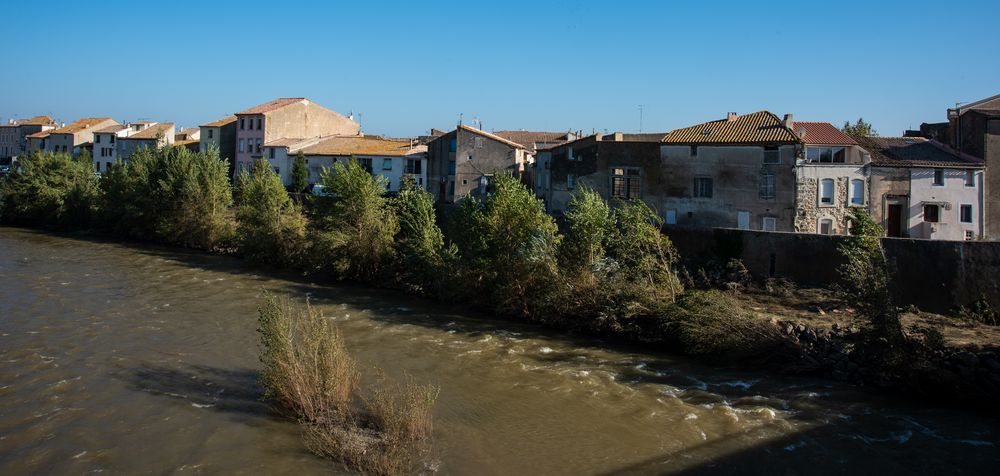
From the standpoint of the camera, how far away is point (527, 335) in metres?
20.6

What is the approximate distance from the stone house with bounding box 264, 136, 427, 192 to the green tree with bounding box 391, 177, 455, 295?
58.9 ft

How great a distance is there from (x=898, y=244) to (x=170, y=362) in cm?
2074

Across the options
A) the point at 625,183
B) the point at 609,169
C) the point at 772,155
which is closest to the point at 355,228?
the point at 609,169

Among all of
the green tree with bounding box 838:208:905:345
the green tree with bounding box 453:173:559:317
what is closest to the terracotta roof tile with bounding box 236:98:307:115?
the green tree with bounding box 453:173:559:317

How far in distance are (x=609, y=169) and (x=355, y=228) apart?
12676 mm

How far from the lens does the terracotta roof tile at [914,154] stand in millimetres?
29312

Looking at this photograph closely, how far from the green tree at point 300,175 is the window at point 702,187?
29504 mm

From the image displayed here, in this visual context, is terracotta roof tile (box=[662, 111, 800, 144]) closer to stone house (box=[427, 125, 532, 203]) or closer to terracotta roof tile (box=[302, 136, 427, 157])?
stone house (box=[427, 125, 532, 203])

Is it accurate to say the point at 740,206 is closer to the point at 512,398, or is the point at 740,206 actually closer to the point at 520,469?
the point at 512,398

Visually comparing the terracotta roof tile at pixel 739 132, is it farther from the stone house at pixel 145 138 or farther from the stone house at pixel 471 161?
the stone house at pixel 145 138

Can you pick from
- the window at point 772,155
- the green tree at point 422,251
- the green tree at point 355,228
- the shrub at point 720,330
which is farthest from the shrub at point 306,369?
the window at point 772,155

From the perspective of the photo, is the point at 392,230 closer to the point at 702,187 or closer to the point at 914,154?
the point at 702,187

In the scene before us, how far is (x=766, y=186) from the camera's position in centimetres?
2941

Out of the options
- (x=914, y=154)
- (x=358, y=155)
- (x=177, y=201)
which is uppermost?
(x=358, y=155)
